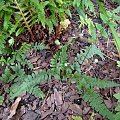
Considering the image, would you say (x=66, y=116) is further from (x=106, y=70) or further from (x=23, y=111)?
(x=106, y=70)

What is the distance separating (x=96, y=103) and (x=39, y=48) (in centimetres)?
78

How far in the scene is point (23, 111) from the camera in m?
2.46

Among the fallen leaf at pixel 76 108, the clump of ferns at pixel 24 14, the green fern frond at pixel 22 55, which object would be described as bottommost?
the fallen leaf at pixel 76 108

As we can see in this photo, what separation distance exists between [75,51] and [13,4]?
758 millimetres

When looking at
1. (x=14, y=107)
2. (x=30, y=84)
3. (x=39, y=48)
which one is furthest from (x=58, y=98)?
(x=39, y=48)

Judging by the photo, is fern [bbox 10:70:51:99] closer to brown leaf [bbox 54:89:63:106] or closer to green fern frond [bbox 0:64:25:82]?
green fern frond [bbox 0:64:25:82]

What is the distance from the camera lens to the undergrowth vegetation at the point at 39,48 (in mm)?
2381

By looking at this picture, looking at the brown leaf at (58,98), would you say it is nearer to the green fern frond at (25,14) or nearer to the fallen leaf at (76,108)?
the fallen leaf at (76,108)

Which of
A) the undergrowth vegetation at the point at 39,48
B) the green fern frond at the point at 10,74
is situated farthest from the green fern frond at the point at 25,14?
Answer: the green fern frond at the point at 10,74

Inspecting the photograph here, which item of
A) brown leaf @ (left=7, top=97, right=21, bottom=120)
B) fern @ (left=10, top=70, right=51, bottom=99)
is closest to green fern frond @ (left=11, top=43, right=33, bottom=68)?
fern @ (left=10, top=70, right=51, bottom=99)

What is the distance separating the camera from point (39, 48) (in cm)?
265

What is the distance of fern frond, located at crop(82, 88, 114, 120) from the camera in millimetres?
2240

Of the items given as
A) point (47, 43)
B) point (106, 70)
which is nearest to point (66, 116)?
point (106, 70)

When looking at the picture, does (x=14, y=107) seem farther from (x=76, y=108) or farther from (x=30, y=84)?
(x=76, y=108)
